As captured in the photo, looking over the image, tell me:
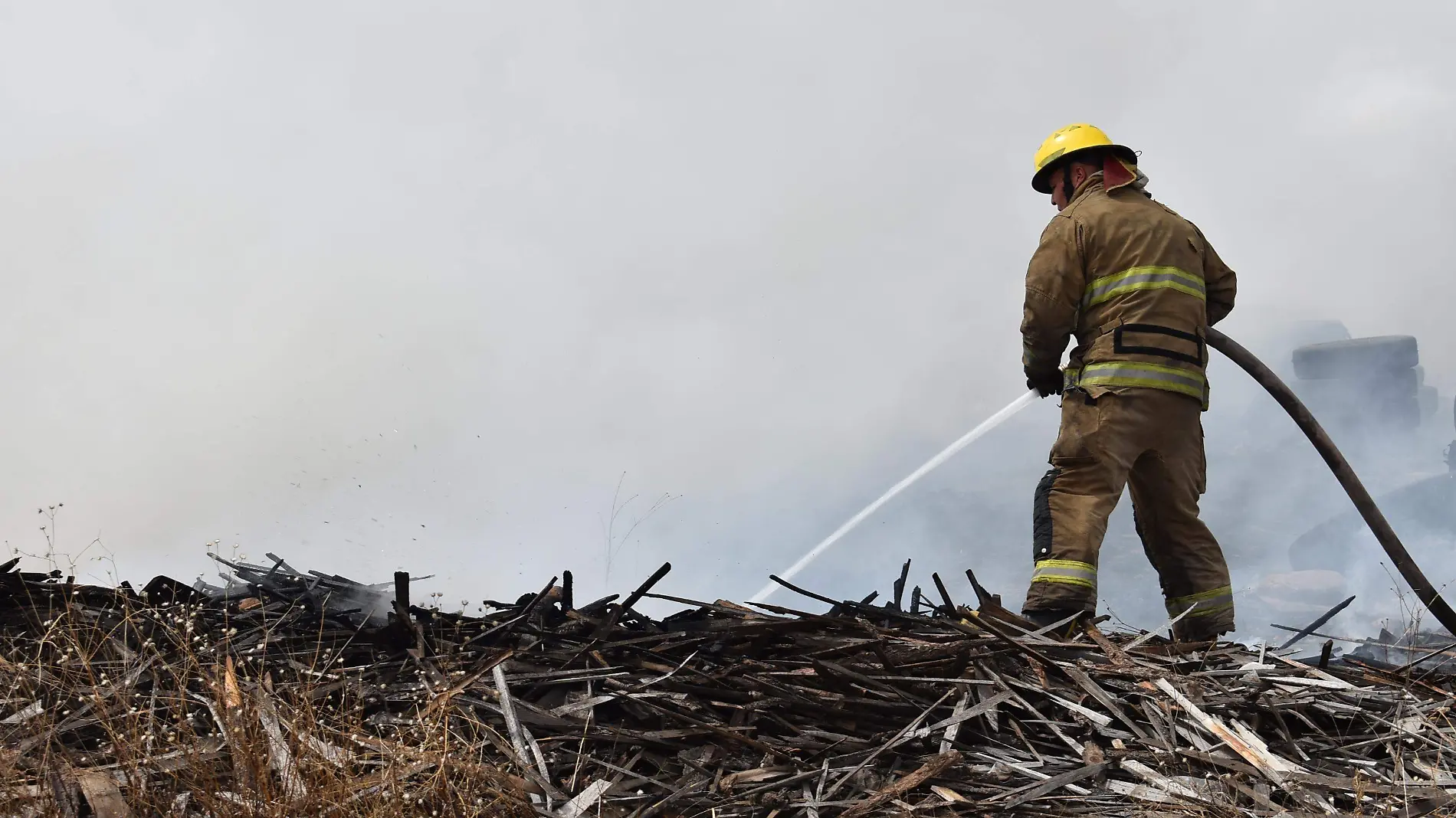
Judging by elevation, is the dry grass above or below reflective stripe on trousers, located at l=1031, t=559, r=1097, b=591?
below

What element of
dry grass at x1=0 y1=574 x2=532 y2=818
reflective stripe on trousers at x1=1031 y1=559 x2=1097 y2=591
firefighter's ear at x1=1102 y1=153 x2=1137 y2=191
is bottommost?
dry grass at x1=0 y1=574 x2=532 y2=818

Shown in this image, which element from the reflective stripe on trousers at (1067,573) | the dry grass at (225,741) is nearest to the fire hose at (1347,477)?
the reflective stripe on trousers at (1067,573)

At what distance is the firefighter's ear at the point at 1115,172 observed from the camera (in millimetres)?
5133

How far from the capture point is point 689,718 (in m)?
3.30

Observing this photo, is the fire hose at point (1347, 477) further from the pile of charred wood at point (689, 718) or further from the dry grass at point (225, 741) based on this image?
the dry grass at point (225, 741)

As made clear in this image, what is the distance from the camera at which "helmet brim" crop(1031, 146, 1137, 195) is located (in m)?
5.16

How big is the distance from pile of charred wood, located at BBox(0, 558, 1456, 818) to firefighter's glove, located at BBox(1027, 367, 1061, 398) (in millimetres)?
1338

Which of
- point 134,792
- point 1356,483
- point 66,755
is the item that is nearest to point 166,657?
point 66,755

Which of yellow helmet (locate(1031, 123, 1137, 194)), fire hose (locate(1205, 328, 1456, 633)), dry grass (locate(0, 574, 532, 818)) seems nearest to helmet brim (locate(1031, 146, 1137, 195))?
yellow helmet (locate(1031, 123, 1137, 194))

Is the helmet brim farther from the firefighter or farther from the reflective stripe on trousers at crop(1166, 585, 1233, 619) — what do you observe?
the reflective stripe on trousers at crop(1166, 585, 1233, 619)

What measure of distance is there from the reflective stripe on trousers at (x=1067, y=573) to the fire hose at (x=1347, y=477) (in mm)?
1361

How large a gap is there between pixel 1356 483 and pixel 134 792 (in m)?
5.28

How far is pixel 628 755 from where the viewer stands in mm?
3186

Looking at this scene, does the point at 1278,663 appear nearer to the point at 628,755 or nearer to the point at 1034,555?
the point at 1034,555
